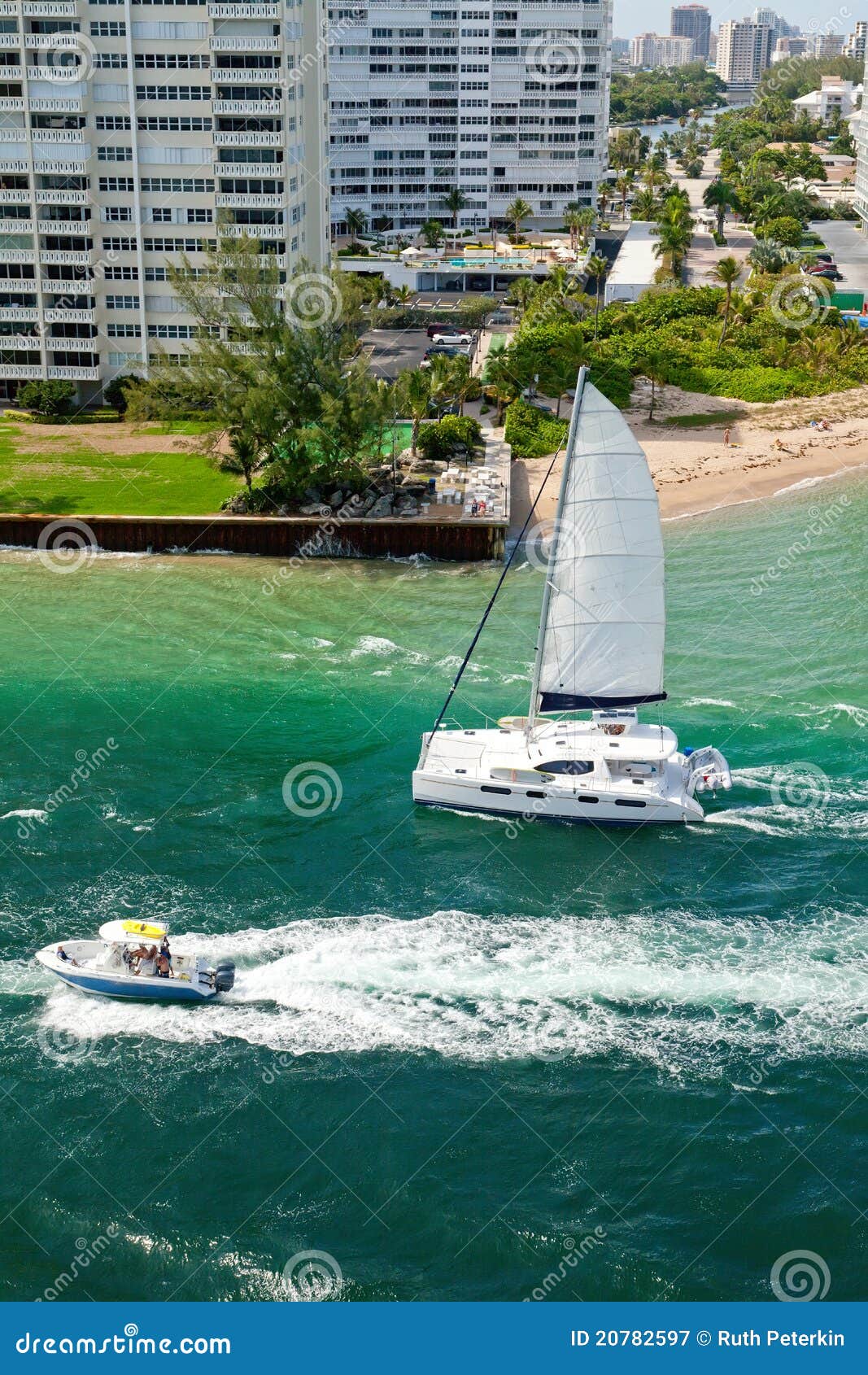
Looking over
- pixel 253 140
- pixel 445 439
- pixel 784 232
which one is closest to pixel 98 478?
pixel 445 439

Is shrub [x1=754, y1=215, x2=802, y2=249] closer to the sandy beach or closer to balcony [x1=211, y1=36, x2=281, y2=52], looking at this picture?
the sandy beach

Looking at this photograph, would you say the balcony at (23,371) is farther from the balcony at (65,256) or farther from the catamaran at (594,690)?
the catamaran at (594,690)

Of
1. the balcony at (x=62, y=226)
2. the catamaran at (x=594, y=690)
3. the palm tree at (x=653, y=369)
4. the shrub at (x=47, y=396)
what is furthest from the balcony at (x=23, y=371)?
the catamaran at (x=594, y=690)

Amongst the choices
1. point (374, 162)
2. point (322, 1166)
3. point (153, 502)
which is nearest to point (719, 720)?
point (322, 1166)

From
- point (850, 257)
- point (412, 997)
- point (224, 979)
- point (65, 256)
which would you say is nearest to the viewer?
point (224, 979)

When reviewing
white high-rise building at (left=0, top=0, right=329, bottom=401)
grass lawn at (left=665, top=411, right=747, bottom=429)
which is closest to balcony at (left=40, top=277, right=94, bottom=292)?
white high-rise building at (left=0, top=0, right=329, bottom=401)

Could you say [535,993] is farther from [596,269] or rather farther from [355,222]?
[355,222]
